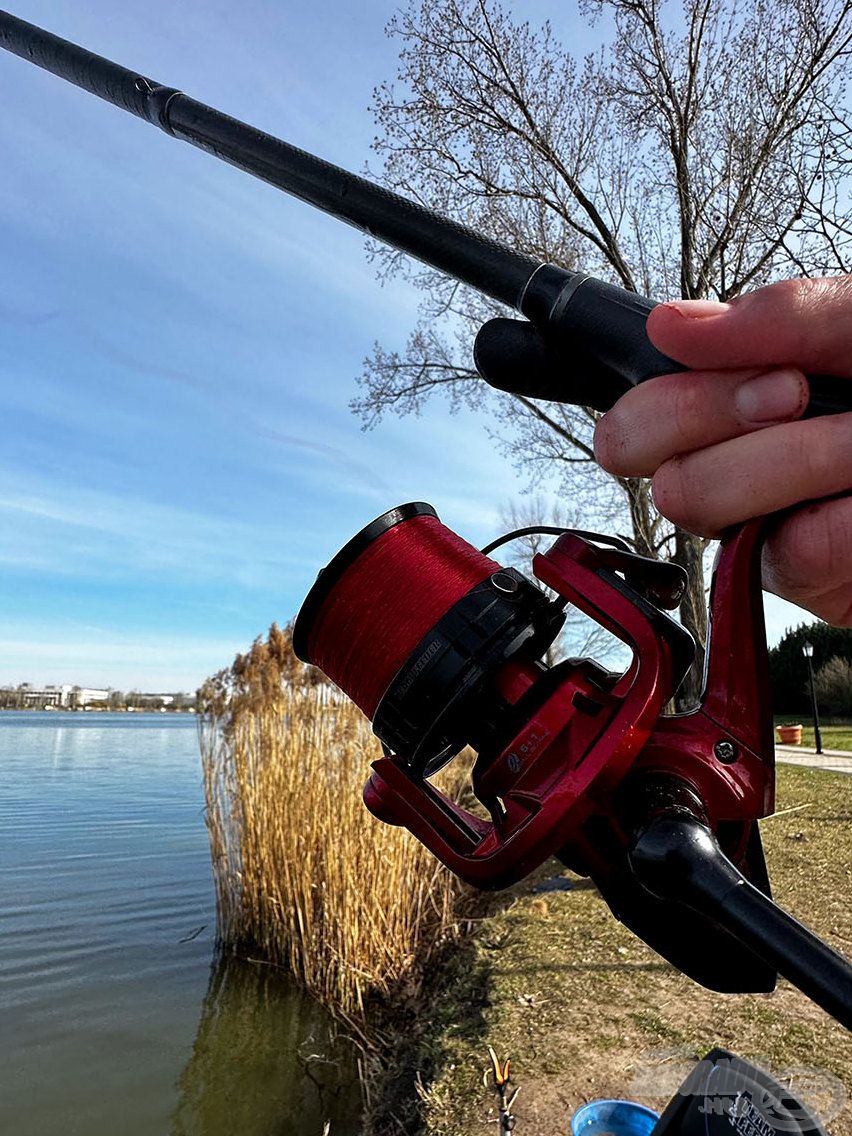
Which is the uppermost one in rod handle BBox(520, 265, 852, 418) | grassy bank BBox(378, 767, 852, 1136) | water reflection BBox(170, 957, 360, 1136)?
rod handle BBox(520, 265, 852, 418)

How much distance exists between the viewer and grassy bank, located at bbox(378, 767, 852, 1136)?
3.10 metres

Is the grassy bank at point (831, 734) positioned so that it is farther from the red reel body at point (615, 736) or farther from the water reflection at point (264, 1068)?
the red reel body at point (615, 736)

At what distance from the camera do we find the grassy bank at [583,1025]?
10.2ft

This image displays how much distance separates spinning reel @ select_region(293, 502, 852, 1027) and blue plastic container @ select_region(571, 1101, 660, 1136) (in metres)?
1.80

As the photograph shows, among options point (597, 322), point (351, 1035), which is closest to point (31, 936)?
point (351, 1035)

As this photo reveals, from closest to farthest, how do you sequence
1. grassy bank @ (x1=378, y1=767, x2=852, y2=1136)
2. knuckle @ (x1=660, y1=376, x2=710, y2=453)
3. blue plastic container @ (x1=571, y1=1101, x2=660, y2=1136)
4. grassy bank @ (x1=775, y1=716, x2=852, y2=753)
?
knuckle @ (x1=660, y1=376, x2=710, y2=453)
blue plastic container @ (x1=571, y1=1101, x2=660, y2=1136)
grassy bank @ (x1=378, y1=767, x2=852, y2=1136)
grassy bank @ (x1=775, y1=716, x2=852, y2=753)

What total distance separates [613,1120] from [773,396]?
8.06 ft

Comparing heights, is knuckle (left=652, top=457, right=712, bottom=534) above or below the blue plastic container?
above

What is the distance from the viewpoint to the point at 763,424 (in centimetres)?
98

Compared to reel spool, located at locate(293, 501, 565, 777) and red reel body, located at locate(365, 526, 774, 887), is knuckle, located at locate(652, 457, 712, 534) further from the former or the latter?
reel spool, located at locate(293, 501, 565, 777)

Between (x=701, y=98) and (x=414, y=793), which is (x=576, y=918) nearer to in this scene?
(x=414, y=793)

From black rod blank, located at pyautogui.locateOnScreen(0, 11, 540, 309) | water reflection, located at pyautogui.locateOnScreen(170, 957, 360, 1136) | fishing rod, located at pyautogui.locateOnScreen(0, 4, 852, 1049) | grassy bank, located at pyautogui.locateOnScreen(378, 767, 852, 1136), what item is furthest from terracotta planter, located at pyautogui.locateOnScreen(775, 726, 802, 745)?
black rod blank, located at pyautogui.locateOnScreen(0, 11, 540, 309)

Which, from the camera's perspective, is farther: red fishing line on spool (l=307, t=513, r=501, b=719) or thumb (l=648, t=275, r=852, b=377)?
red fishing line on spool (l=307, t=513, r=501, b=719)

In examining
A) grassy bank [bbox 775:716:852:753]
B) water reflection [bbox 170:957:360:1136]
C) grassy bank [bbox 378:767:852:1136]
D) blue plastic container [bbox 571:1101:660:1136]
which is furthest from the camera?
grassy bank [bbox 775:716:852:753]
